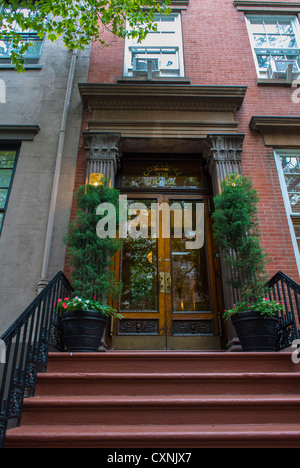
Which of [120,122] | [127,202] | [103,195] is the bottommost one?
[103,195]

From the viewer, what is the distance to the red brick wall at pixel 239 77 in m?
5.43

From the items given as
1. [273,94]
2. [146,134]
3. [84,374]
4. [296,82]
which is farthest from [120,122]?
[84,374]

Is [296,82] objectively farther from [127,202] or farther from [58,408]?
[58,408]

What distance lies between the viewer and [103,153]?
5789 millimetres

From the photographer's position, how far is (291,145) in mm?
6070

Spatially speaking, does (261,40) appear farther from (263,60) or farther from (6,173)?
(6,173)

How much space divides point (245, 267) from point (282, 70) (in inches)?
189

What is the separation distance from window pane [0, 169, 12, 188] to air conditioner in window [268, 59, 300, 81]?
18.8ft

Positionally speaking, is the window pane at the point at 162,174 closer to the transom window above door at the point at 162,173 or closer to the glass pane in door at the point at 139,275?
the transom window above door at the point at 162,173

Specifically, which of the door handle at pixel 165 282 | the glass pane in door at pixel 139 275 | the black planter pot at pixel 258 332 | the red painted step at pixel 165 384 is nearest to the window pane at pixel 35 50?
the glass pane in door at pixel 139 275

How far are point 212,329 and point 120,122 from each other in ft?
13.4

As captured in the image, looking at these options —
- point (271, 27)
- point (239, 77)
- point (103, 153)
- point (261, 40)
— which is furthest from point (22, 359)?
point (271, 27)

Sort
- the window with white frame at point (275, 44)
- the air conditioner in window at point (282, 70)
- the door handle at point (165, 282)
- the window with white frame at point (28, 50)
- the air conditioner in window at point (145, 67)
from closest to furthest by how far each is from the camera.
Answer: the door handle at point (165, 282) → the air conditioner in window at point (145, 67) → the air conditioner in window at point (282, 70) → the window with white frame at point (275, 44) → the window with white frame at point (28, 50)

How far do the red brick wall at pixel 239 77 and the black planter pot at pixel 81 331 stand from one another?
265 cm
